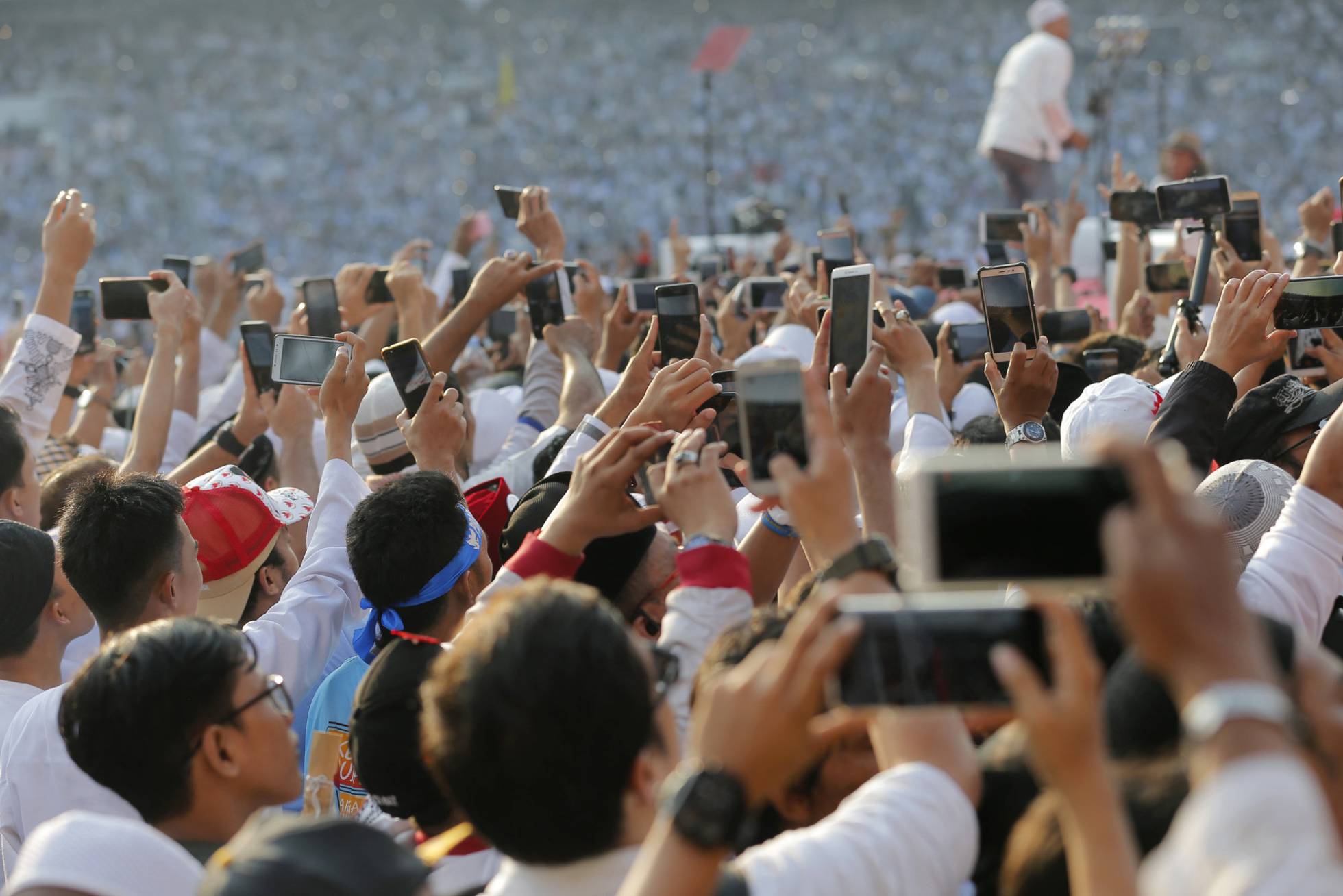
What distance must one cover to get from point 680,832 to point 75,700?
1158 millimetres

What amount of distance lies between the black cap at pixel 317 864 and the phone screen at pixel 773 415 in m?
0.68

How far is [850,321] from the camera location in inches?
109

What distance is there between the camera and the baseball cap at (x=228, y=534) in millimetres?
3287

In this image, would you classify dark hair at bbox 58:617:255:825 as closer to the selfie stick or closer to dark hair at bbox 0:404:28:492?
dark hair at bbox 0:404:28:492

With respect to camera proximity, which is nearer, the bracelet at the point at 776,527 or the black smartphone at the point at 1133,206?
the bracelet at the point at 776,527

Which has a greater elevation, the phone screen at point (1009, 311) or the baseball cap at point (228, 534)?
the phone screen at point (1009, 311)

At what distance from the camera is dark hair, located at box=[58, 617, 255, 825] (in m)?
2.09

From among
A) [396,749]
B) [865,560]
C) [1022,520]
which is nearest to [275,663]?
[396,749]

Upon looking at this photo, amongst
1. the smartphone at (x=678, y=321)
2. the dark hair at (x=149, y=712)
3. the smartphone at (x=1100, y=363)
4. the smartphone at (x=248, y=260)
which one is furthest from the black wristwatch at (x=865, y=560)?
the smartphone at (x=248, y=260)

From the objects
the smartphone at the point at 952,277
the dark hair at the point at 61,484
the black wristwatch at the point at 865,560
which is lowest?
the smartphone at the point at 952,277

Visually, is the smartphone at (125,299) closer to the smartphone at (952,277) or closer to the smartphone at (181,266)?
the smartphone at (181,266)

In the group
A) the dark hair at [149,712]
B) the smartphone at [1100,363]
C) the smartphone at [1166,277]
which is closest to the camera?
the dark hair at [149,712]

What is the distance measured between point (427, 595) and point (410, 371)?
979mm

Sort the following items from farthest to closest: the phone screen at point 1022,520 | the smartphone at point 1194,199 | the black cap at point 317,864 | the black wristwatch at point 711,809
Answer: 1. the smartphone at point 1194,199
2. the black cap at point 317,864
3. the black wristwatch at point 711,809
4. the phone screen at point 1022,520
